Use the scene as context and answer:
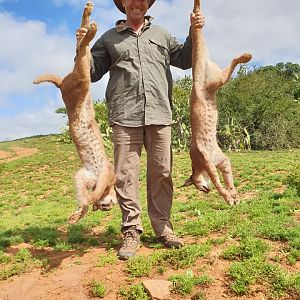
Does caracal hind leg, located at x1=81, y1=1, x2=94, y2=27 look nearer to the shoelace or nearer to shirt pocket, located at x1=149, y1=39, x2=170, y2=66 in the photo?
shirt pocket, located at x1=149, y1=39, x2=170, y2=66

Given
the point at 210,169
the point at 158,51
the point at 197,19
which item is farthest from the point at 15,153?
the point at 197,19

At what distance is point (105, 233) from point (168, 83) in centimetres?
255

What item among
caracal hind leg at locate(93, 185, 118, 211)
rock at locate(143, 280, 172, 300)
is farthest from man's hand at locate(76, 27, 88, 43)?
rock at locate(143, 280, 172, 300)

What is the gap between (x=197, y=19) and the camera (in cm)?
503

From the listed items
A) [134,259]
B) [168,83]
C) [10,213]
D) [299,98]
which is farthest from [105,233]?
[299,98]

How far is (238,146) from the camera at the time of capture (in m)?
29.9

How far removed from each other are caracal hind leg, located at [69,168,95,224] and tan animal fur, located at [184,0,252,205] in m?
1.23

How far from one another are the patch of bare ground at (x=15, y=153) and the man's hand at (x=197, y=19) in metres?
21.0

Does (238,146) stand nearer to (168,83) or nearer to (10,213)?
(10,213)

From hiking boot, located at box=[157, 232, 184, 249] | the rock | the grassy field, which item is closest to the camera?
the rock

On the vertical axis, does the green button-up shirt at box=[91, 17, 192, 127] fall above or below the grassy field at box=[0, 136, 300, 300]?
above

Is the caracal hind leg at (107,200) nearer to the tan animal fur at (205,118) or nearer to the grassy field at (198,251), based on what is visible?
the grassy field at (198,251)

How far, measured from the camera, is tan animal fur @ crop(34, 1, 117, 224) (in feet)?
16.4

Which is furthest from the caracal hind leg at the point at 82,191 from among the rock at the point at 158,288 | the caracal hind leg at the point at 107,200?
the rock at the point at 158,288
